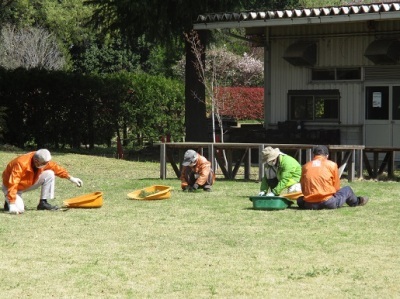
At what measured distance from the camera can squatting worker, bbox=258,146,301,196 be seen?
1561cm

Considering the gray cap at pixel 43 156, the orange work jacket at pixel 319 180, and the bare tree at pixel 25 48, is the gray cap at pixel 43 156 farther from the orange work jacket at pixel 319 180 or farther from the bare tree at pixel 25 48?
the bare tree at pixel 25 48

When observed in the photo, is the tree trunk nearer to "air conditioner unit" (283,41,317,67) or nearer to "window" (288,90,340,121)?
"window" (288,90,340,121)

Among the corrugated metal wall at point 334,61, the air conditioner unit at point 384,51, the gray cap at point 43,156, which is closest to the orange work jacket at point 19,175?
the gray cap at point 43,156

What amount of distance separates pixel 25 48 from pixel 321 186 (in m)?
38.2

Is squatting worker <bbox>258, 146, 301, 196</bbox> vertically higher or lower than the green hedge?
lower

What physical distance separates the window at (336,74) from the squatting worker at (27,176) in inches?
521

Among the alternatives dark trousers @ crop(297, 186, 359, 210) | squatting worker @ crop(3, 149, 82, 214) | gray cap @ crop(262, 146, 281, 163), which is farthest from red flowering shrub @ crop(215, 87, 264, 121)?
squatting worker @ crop(3, 149, 82, 214)

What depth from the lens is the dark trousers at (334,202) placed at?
14727 mm

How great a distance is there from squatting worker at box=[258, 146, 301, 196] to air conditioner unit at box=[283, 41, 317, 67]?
10750mm

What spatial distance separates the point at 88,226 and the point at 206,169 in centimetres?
471

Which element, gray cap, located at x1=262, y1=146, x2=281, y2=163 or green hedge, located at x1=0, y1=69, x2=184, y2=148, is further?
green hedge, located at x1=0, y1=69, x2=184, y2=148

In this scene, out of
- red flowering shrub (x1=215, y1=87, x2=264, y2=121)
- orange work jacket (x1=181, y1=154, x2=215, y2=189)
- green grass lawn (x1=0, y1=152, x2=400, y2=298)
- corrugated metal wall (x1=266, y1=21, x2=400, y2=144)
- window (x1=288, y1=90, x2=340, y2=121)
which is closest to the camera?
green grass lawn (x1=0, y1=152, x2=400, y2=298)

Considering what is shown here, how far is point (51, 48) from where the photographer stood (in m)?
52.0

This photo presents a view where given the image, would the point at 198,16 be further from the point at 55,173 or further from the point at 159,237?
the point at 159,237
